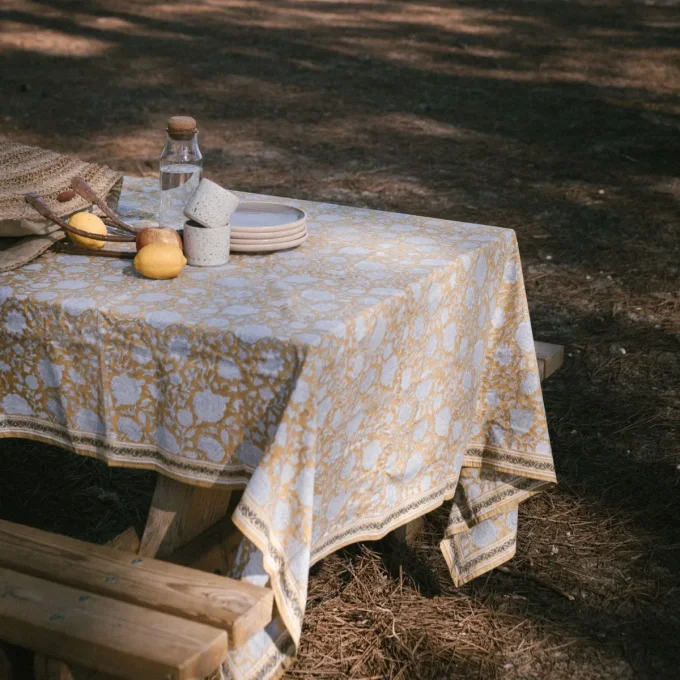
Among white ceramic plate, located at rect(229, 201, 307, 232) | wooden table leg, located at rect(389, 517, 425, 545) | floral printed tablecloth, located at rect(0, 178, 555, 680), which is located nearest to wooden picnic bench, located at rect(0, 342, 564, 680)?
floral printed tablecloth, located at rect(0, 178, 555, 680)

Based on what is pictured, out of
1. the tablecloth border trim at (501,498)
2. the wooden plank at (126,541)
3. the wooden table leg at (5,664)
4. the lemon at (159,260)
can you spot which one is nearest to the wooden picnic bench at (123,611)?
the wooden table leg at (5,664)

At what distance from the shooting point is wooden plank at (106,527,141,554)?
2453 millimetres

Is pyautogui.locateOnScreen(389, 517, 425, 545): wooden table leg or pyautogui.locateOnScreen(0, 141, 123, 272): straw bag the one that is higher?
pyautogui.locateOnScreen(0, 141, 123, 272): straw bag

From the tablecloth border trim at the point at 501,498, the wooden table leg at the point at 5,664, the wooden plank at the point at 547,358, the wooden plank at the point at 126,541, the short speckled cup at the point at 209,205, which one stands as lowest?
the tablecloth border trim at the point at 501,498

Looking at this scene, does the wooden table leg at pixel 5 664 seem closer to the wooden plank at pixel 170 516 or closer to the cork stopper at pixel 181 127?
the wooden plank at pixel 170 516

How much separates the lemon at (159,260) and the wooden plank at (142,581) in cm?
61

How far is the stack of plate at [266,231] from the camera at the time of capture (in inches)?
93.9

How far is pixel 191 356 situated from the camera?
1969 millimetres

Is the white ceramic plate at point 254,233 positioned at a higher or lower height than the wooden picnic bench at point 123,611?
higher

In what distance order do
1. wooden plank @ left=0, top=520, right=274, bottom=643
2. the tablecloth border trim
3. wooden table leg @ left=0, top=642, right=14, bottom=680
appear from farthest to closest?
the tablecloth border trim
wooden table leg @ left=0, top=642, right=14, bottom=680
wooden plank @ left=0, top=520, right=274, bottom=643

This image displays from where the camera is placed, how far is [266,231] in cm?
239

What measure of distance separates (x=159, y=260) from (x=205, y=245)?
0.48 ft

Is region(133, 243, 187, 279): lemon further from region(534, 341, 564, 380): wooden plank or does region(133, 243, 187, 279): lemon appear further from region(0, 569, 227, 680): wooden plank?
region(534, 341, 564, 380): wooden plank

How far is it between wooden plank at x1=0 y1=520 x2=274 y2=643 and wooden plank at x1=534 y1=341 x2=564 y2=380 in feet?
5.37
